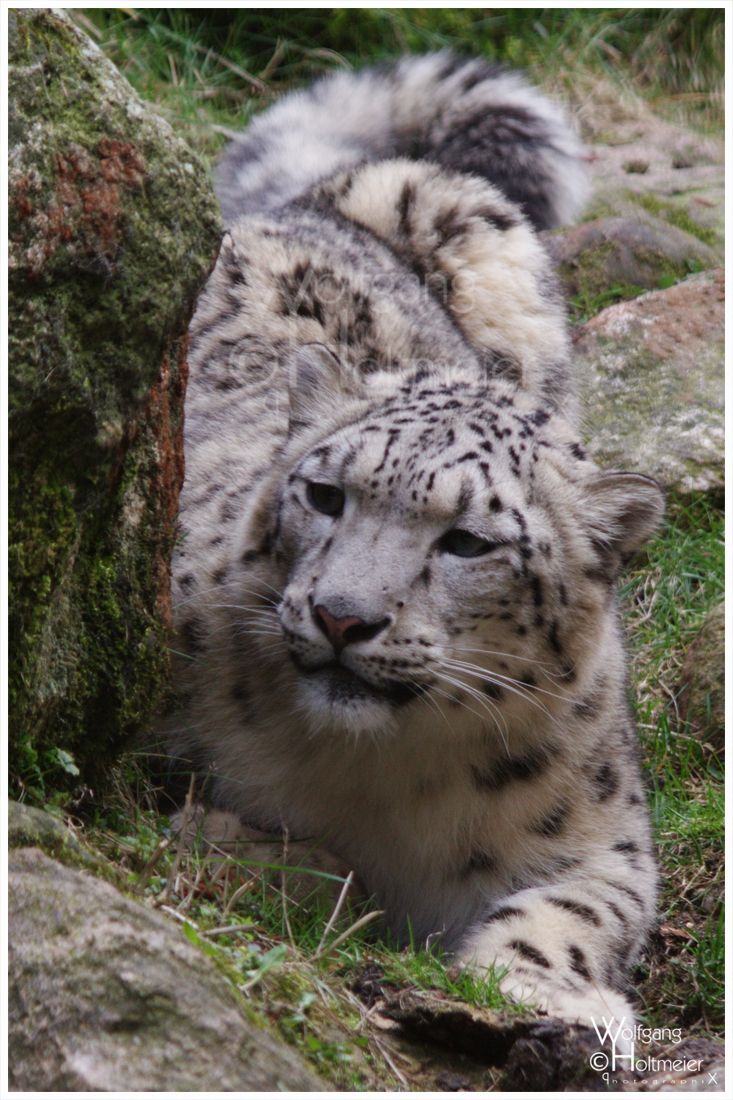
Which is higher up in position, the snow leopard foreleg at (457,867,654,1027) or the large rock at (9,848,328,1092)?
the large rock at (9,848,328,1092)

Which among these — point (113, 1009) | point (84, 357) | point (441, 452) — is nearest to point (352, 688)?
point (441, 452)

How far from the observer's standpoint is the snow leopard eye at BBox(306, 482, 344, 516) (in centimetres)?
354

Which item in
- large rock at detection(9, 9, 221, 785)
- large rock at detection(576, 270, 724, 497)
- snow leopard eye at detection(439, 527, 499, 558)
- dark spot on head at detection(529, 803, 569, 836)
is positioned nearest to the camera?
large rock at detection(9, 9, 221, 785)

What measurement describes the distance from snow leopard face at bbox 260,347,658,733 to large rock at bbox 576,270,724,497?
2609mm

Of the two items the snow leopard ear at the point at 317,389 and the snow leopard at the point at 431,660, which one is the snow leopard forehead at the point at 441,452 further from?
the snow leopard ear at the point at 317,389

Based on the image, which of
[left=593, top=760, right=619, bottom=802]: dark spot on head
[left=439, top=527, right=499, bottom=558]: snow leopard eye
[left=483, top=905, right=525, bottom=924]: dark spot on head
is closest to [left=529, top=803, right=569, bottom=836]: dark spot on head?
[left=593, top=760, right=619, bottom=802]: dark spot on head

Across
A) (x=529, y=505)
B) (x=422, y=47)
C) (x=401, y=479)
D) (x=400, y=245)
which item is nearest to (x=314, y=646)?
(x=401, y=479)

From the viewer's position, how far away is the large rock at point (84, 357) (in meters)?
2.56

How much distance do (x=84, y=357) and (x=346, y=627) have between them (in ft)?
3.29

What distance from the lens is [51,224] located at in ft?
8.39

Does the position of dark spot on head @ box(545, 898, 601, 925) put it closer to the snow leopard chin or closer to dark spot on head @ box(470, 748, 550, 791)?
dark spot on head @ box(470, 748, 550, 791)

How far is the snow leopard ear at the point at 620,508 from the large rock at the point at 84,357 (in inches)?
54.8

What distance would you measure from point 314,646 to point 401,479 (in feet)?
1.92

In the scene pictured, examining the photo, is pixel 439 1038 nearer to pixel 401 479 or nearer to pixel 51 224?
pixel 401 479
